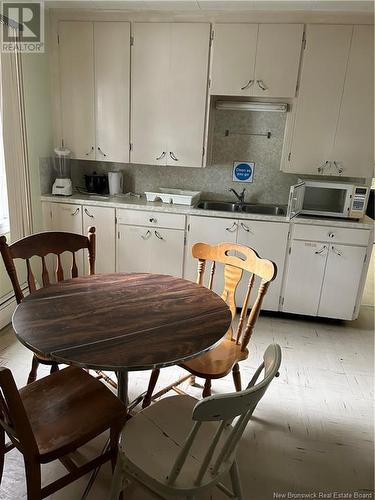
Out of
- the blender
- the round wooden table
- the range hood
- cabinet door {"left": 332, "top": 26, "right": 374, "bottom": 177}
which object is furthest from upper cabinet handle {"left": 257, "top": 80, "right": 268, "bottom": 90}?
the round wooden table

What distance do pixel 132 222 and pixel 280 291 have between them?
145 cm

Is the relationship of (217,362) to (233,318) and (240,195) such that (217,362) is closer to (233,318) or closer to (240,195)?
(233,318)

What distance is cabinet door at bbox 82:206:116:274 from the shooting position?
3.17m

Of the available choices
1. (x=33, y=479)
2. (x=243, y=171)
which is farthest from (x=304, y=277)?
(x=33, y=479)

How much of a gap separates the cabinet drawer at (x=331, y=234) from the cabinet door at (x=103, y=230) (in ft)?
5.28

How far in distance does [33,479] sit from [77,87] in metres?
3.00

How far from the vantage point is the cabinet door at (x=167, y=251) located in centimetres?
312

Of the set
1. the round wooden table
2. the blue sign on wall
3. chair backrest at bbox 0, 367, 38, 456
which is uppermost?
the blue sign on wall

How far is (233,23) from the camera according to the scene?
2.80m

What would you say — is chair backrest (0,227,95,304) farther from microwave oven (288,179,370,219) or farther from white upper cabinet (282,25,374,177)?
white upper cabinet (282,25,374,177)

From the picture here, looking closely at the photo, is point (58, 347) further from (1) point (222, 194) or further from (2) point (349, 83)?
(2) point (349, 83)

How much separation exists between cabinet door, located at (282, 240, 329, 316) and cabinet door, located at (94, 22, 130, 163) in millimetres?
1778

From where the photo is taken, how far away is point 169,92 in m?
3.02

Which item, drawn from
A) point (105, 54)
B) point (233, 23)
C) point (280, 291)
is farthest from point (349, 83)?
point (105, 54)
